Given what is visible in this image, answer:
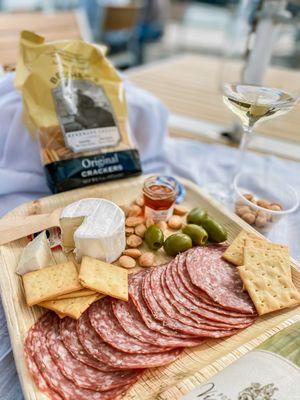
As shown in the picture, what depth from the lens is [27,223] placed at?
747 millimetres

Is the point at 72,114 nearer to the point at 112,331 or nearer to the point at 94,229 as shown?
the point at 94,229

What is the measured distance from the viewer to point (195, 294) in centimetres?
63

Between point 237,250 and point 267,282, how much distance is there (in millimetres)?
101

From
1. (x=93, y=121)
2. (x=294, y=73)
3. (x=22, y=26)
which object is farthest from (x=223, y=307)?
(x=294, y=73)

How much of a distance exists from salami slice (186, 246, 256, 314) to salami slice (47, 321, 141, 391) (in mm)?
203

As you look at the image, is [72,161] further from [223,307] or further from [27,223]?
[223,307]

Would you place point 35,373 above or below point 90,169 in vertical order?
below

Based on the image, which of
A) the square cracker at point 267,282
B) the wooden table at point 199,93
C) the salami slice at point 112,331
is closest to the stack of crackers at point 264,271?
the square cracker at point 267,282

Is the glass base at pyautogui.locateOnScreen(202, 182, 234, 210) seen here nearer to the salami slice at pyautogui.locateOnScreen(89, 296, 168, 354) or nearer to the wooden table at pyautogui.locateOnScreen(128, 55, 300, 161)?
the wooden table at pyautogui.locateOnScreen(128, 55, 300, 161)

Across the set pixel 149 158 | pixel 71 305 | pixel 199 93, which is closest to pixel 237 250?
pixel 71 305

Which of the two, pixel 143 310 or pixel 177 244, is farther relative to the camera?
pixel 177 244

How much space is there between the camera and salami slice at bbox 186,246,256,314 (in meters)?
0.63

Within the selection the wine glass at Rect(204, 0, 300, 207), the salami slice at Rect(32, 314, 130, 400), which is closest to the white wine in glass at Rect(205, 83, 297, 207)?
the wine glass at Rect(204, 0, 300, 207)

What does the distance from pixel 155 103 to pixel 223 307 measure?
2.39 ft
